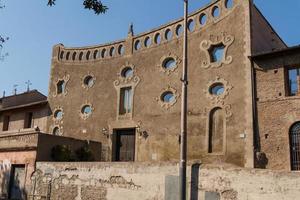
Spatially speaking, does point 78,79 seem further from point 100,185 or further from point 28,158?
point 100,185

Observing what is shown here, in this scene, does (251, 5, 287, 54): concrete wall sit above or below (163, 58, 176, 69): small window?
above

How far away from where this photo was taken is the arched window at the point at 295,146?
17.2 meters

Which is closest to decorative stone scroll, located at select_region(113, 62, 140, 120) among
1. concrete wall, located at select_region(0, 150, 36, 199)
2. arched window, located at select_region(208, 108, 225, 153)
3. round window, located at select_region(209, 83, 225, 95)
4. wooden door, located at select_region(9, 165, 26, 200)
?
round window, located at select_region(209, 83, 225, 95)

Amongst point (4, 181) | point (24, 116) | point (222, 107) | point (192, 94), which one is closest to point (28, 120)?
point (24, 116)

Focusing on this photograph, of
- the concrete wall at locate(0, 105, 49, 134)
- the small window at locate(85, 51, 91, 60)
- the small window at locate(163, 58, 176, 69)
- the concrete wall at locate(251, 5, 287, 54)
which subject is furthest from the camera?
the concrete wall at locate(0, 105, 49, 134)

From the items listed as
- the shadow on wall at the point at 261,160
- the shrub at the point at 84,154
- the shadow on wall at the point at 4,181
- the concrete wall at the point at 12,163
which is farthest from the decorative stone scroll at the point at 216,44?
the shadow on wall at the point at 4,181

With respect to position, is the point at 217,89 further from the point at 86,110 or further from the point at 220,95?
the point at 86,110

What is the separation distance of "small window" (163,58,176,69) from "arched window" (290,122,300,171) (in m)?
8.74

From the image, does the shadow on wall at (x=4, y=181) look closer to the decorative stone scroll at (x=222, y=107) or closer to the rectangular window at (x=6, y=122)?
the rectangular window at (x=6, y=122)

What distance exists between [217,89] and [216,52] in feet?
7.64

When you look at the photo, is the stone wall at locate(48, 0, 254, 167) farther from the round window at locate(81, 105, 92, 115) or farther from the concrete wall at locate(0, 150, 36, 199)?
the concrete wall at locate(0, 150, 36, 199)

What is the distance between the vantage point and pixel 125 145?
986 inches

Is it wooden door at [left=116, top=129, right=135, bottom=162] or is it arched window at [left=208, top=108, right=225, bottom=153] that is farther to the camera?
wooden door at [left=116, top=129, right=135, bottom=162]

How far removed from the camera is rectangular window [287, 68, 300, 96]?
1830 cm
